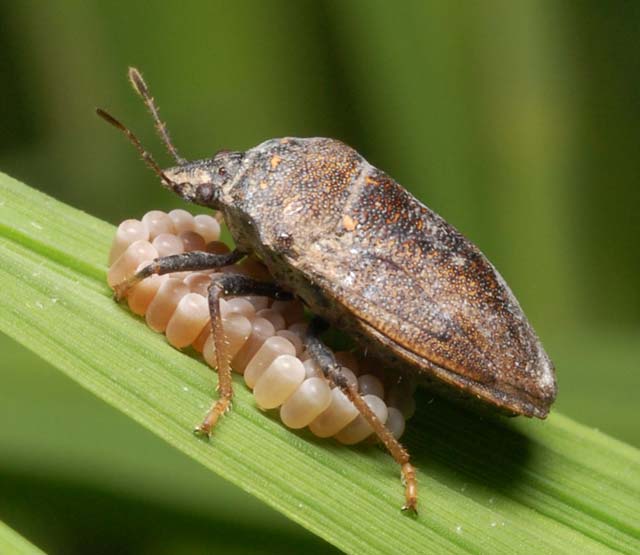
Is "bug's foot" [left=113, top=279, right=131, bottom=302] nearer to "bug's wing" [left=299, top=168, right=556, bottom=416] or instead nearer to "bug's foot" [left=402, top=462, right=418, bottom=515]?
"bug's wing" [left=299, top=168, right=556, bottom=416]

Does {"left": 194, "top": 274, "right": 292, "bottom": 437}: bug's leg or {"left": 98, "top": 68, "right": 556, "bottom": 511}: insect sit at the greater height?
{"left": 98, "top": 68, "right": 556, "bottom": 511}: insect

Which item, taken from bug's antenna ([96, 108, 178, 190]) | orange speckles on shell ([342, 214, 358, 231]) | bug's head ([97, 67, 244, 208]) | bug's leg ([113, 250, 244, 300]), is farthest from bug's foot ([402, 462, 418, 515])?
bug's antenna ([96, 108, 178, 190])

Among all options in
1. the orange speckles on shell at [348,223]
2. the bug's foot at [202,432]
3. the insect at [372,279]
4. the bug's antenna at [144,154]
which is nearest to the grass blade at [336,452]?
the bug's foot at [202,432]

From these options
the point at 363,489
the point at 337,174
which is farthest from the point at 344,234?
the point at 363,489

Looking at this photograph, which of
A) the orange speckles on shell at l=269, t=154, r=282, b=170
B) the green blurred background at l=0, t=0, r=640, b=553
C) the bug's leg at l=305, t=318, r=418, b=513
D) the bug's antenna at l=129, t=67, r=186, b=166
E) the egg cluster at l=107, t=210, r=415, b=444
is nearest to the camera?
the bug's leg at l=305, t=318, r=418, b=513

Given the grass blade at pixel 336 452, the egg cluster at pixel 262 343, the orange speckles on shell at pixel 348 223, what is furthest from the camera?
the orange speckles on shell at pixel 348 223

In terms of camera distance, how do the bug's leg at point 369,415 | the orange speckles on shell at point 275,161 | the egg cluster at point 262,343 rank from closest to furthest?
the bug's leg at point 369,415 < the egg cluster at point 262,343 < the orange speckles on shell at point 275,161

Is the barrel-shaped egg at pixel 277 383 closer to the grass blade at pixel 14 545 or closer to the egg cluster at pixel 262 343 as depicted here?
the egg cluster at pixel 262 343
